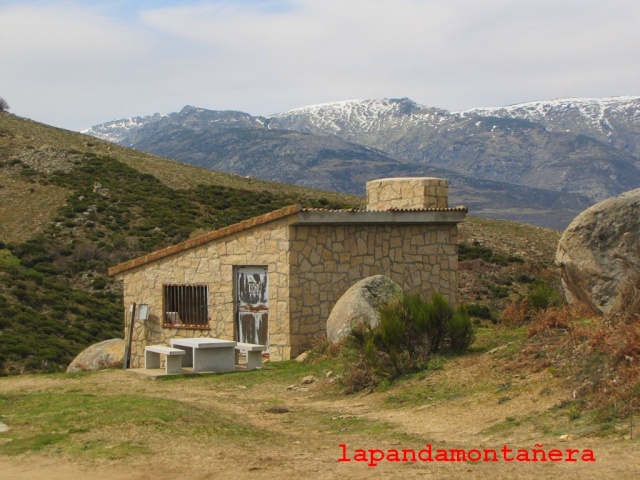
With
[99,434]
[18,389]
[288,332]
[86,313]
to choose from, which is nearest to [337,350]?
[288,332]

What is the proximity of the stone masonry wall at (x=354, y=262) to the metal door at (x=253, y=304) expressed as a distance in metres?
0.75

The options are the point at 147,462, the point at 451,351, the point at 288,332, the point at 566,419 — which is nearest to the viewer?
the point at 147,462

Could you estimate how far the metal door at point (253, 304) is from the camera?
1869 cm

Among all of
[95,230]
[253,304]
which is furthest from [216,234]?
[95,230]

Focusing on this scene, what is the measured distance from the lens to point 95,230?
4359cm

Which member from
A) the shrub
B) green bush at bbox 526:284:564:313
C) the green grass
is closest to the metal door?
green bush at bbox 526:284:564:313

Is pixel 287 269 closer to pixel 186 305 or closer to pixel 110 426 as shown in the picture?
pixel 186 305

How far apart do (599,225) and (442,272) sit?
27.9ft

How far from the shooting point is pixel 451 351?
44.9 feet

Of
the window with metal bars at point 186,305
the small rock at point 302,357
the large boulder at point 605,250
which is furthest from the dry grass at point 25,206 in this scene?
the large boulder at point 605,250

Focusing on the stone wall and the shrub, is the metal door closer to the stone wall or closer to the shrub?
the stone wall

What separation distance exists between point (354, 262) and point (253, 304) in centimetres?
227

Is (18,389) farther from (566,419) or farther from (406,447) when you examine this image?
(566,419)

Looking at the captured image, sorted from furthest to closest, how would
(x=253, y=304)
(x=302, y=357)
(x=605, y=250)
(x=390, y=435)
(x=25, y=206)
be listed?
1. (x=25, y=206)
2. (x=253, y=304)
3. (x=302, y=357)
4. (x=605, y=250)
5. (x=390, y=435)
